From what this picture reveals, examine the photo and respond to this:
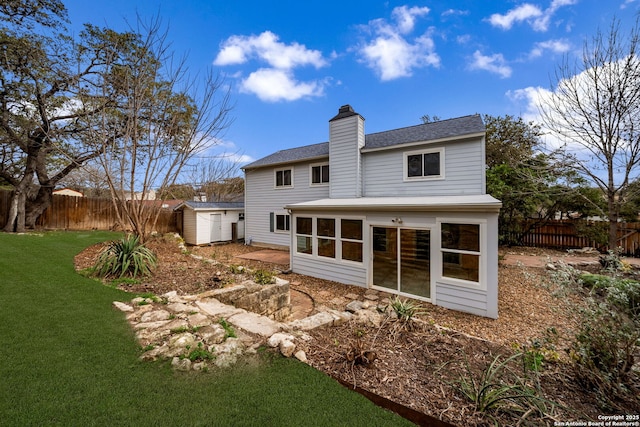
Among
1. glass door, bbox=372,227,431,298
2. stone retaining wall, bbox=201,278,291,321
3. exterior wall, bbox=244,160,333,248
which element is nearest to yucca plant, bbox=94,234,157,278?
stone retaining wall, bbox=201,278,291,321

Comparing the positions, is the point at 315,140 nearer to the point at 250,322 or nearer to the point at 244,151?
the point at 244,151

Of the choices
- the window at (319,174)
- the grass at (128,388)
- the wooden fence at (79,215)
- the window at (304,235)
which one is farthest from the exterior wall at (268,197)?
the grass at (128,388)

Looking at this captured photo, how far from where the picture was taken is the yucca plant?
5.96m

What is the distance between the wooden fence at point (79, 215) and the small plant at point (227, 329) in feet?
46.8

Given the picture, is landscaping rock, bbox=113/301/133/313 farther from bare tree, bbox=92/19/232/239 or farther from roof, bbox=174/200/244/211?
roof, bbox=174/200/244/211

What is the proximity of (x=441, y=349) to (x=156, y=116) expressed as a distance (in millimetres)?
10562

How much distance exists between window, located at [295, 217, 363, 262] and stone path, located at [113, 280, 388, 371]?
→ 3.12 m

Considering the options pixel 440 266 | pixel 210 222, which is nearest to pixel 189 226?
pixel 210 222

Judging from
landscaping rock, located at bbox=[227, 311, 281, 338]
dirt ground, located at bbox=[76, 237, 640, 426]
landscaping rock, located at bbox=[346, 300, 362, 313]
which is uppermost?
landscaping rock, located at bbox=[227, 311, 281, 338]

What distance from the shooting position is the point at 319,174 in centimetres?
1234

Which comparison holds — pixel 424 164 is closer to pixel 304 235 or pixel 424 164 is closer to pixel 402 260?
pixel 402 260

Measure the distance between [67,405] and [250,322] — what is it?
2046 millimetres

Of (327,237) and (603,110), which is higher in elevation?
(603,110)

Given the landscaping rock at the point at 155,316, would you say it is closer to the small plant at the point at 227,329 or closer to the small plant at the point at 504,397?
the small plant at the point at 227,329
